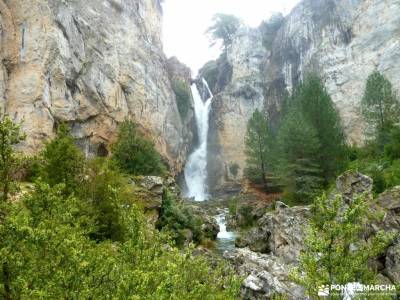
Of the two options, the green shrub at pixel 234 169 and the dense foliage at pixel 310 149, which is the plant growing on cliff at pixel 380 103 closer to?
the dense foliage at pixel 310 149

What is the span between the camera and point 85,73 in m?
51.3

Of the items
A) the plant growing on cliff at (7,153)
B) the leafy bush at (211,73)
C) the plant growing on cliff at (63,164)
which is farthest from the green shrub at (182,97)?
the plant growing on cliff at (7,153)

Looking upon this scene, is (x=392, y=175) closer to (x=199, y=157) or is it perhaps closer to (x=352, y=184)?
(x=352, y=184)

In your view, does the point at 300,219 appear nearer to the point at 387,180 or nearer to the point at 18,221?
the point at 387,180

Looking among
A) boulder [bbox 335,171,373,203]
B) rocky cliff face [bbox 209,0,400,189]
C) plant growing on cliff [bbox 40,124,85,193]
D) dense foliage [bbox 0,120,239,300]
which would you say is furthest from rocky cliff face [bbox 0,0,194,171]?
dense foliage [bbox 0,120,239,300]

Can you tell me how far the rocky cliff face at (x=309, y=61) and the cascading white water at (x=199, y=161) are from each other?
6.21 feet

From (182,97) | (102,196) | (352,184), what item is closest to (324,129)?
(352,184)

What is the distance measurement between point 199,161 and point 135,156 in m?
38.0

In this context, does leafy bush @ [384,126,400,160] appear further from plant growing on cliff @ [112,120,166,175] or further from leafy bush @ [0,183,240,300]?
leafy bush @ [0,183,240,300]

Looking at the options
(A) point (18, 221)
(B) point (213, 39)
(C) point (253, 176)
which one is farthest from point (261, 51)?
(A) point (18, 221)

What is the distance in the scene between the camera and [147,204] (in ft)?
108

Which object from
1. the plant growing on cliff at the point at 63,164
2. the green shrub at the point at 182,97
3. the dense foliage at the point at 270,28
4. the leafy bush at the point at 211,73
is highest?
the dense foliage at the point at 270,28

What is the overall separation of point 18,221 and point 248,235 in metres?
25.0

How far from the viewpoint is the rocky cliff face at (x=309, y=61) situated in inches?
2419
